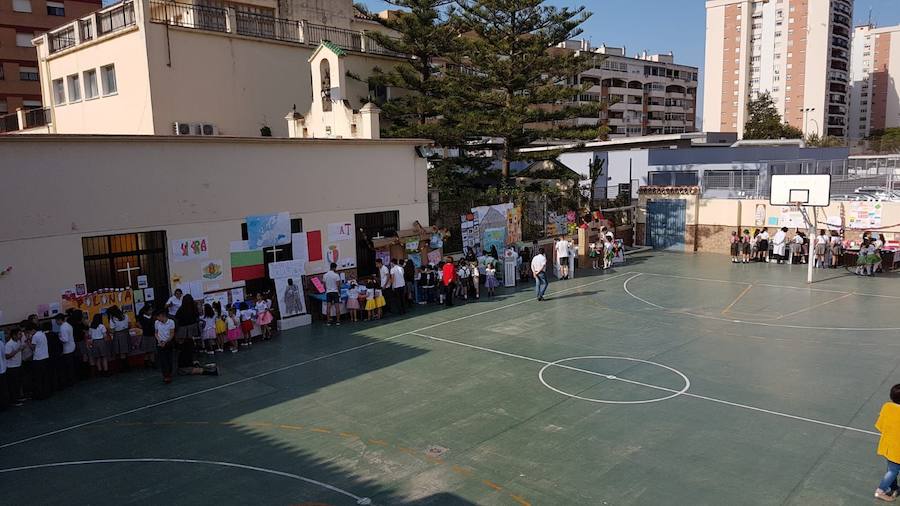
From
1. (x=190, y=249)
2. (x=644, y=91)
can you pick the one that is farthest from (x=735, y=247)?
(x=644, y=91)

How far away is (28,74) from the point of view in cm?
4222

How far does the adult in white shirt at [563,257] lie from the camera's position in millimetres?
21500

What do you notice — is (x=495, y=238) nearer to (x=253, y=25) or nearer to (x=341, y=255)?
(x=341, y=255)

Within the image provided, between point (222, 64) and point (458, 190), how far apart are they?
1036cm

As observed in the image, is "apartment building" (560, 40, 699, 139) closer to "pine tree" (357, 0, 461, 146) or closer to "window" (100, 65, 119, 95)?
"pine tree" (357, 0, 461, 146)

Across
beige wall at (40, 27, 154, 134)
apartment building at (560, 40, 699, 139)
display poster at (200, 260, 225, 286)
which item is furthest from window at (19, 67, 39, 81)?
apartment building at (560, 40, 699, 139)

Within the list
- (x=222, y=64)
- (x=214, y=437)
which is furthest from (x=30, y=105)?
(x=214, y=437)

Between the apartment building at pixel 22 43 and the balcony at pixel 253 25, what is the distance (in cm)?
2518

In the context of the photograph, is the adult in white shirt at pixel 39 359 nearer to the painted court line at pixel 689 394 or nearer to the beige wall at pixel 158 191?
the beige wall at pixel 158 191

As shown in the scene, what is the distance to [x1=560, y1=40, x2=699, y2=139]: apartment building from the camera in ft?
250

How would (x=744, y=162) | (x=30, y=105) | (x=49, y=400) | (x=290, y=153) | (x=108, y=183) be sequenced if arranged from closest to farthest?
(x=49, y=400) → (x=108, y=183) → (x=290, y=153) → (x=744, y=162) → (x=30, y=105)

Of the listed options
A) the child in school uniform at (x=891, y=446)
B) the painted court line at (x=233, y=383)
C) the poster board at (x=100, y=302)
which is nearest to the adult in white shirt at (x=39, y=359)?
the poster board at (x=100, y=302)

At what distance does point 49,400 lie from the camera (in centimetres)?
1128

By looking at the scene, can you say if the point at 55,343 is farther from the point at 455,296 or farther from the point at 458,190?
the point at 458,190
